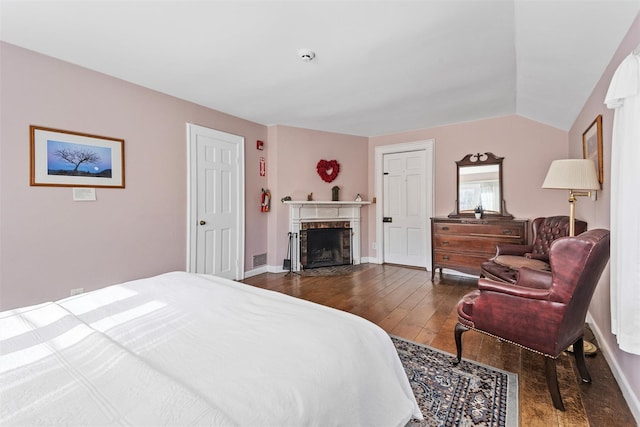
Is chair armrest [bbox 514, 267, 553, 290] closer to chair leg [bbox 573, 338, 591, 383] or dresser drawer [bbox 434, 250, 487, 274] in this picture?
chair leg [bbox 573, 338, 591, 383]

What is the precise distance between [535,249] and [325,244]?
2998mm

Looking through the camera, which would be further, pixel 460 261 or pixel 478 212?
pixel 478 212

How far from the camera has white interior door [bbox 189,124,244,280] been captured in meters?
3.71

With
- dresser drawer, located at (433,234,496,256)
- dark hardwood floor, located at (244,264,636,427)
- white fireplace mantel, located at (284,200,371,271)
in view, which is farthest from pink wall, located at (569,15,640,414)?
white fireplace mantel, located at (284,200,371,271)

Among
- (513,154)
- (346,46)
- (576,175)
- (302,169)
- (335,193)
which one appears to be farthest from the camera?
(335,193)

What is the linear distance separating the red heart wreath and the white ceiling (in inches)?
57.9

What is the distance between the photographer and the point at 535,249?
3346 millimetres

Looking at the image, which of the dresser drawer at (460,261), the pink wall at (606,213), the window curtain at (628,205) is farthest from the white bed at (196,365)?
the dresser drawer at (460,261)

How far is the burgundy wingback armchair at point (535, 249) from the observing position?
111 inches

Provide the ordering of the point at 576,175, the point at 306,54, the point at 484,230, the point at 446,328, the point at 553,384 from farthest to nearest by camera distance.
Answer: the point at 484,230, the point at 446,328, the point at 306,54, the point at 576,175, the point at 553,384

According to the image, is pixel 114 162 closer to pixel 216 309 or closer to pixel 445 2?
pixel 216 309

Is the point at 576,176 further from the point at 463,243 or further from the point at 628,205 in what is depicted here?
the point at 463,243

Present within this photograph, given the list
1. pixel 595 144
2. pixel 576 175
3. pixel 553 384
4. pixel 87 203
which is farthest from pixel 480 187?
pixel 87 203

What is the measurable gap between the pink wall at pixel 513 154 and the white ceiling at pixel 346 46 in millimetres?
358
